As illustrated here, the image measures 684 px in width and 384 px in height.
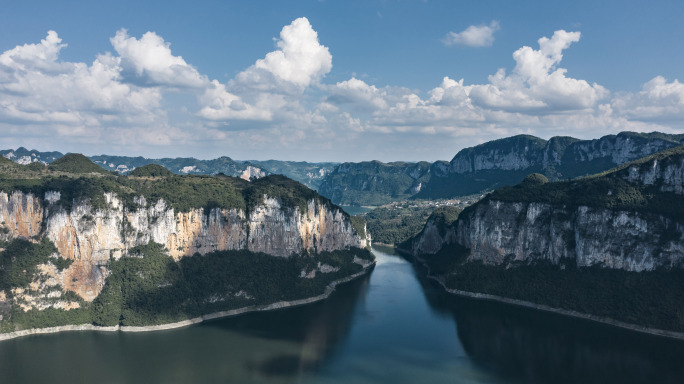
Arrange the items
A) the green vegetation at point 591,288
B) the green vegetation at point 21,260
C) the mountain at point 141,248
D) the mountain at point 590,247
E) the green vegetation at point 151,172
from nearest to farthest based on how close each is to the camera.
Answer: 1. the green vegetation at point 21,260
2. the green vegetation at point 591,288
3. the mountain at point 141,248
4. the mountain at point 590,247
5. the green vegetation at point 151,172

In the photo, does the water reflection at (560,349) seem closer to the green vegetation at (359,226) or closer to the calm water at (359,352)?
the calm water at (359,352)

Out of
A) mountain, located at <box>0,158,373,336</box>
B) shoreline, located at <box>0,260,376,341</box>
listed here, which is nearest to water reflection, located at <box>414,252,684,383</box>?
shoreline, located at <box>0,260,376,341</box>

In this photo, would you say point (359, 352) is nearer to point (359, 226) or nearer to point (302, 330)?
point (302, 330)

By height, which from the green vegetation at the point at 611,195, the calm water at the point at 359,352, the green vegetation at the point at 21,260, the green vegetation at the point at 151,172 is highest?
the green vegetation at the point at 151,172

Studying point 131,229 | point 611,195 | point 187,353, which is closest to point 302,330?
point 187,353

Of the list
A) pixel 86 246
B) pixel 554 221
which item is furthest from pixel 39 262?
pixel 554 221

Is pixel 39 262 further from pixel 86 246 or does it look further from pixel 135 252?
pixel 135 252

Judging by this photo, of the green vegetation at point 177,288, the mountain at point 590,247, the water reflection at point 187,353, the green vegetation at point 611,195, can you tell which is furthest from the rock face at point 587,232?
the water reflection at point 187,353
